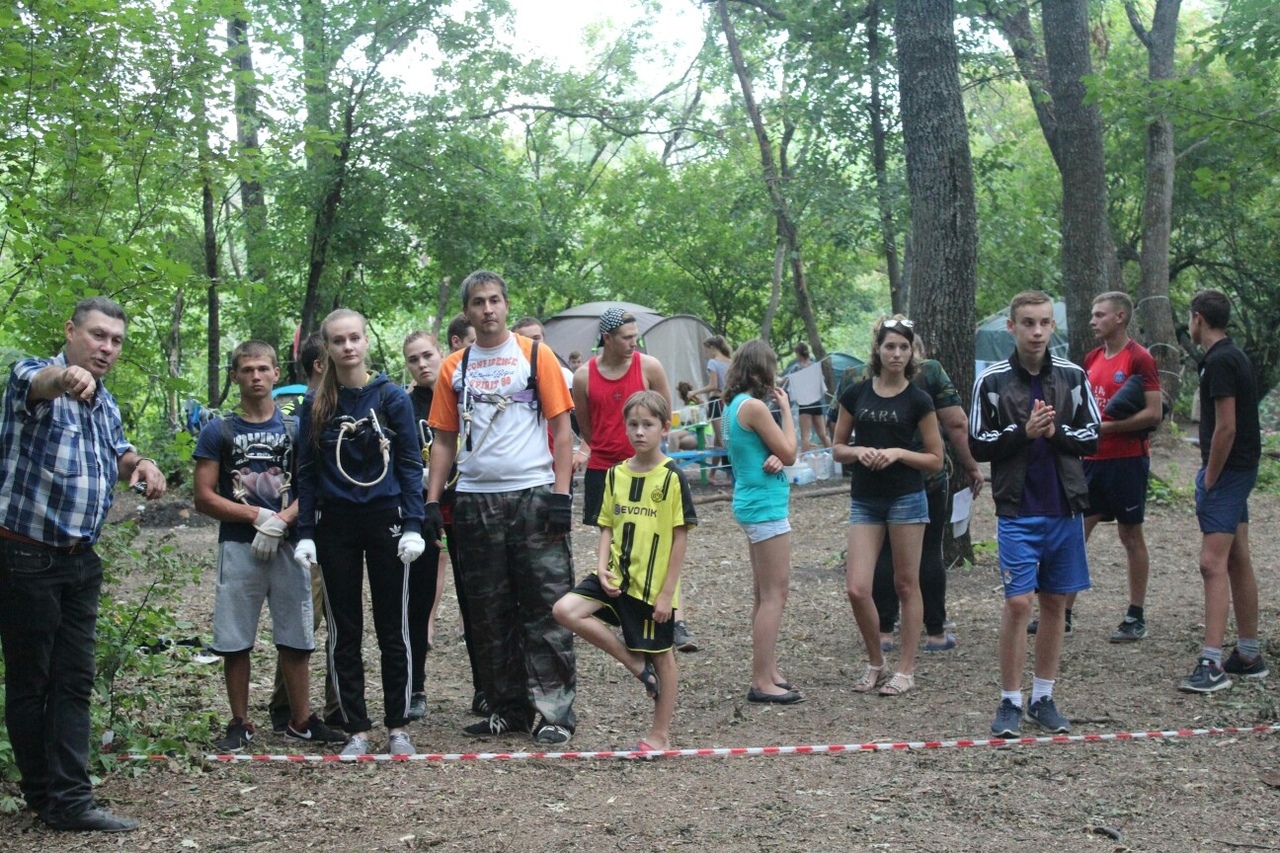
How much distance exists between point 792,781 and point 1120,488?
321 cm

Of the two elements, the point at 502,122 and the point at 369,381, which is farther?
the point at 502,122

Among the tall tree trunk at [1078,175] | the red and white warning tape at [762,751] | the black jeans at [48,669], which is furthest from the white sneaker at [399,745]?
the tall tree trunk at [1078,175]

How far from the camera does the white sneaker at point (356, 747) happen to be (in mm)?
5070

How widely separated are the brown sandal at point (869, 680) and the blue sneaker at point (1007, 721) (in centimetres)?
101

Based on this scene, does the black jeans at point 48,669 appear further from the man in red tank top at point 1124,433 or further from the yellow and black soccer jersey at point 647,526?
the man in red tank top at point 1124,433

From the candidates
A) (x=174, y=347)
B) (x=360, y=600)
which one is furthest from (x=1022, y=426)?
(x=174, y=347)

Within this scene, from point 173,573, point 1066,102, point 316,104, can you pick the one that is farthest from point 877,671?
point 316,104

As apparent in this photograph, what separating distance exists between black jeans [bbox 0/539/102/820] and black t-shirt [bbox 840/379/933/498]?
11.4ft

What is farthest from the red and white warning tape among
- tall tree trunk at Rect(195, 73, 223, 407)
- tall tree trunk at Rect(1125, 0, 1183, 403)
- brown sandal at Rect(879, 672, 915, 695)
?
tall tree trunk at Rect(1125, 0, 1183, 403)

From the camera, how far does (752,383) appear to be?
5.96m

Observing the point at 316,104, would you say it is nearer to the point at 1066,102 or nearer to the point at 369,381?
the point at 1066,102

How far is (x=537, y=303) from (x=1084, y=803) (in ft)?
87.3

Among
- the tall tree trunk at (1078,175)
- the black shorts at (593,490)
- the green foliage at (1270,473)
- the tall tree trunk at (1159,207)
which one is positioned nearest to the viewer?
the black shorts at (593,490)

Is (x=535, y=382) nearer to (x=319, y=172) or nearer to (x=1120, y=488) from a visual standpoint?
(x=1120, y=488)
